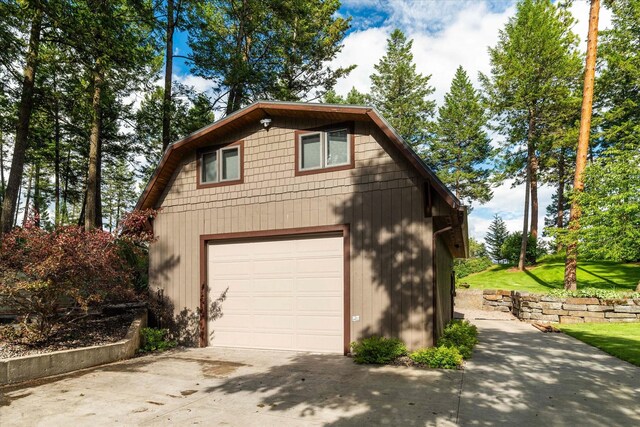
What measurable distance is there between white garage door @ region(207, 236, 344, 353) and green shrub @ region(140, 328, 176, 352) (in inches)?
40.8

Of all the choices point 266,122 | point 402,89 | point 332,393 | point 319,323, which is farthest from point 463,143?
point 332,393

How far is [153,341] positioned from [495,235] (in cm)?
2839

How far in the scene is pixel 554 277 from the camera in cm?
1923

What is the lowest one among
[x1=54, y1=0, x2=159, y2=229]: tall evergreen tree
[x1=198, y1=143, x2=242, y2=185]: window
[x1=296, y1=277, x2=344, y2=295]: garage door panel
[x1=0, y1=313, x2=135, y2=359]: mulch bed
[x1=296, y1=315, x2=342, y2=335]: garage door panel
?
[x1=0, y1=313, x2=135, y2=359]: mulch bed

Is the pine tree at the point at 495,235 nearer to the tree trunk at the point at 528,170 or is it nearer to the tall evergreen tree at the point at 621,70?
the tree trunk at the point at 528,170

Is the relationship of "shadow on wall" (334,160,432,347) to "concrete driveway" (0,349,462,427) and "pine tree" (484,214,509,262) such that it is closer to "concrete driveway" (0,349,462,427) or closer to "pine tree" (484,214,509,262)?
"concrete driveway" (0,349,462,427)

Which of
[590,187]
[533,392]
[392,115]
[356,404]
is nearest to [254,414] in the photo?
[356,404]

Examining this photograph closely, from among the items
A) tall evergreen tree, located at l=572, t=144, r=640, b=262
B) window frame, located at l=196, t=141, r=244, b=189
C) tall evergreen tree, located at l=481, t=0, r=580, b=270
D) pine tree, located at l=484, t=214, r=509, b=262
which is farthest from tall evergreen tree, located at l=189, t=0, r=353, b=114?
pine tree, located at l=484, t=214, r=509, b=262

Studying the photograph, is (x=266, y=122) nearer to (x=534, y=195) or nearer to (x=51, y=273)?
(x=51, y=273)

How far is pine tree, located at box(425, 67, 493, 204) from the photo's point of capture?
29.9 m

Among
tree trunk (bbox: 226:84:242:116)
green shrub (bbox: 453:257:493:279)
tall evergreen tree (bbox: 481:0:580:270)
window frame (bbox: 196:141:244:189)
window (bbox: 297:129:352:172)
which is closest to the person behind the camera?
window (bbox: 297:129:352:172)

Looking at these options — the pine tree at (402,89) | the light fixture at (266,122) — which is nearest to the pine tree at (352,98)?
the pine tree at (402,89)

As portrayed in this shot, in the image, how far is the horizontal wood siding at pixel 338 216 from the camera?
22.5 feet

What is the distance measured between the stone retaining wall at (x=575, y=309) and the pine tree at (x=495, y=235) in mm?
16706
